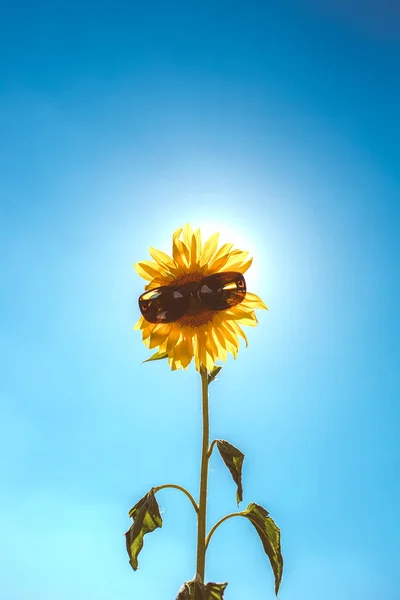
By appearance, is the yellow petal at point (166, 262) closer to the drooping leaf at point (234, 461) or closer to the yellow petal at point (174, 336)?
the yellow petal at point (174, 336)

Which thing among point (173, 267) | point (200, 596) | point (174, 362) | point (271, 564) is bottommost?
point (200, 596)

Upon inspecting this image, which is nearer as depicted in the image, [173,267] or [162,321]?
[162,321]

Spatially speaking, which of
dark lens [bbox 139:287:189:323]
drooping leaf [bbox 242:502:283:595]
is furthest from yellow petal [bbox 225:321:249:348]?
drooping leaf [bbox 242:502:283:595]

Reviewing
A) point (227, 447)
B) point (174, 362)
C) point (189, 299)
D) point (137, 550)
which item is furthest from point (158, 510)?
point (189, 299)

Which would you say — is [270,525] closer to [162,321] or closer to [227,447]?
[227,447]

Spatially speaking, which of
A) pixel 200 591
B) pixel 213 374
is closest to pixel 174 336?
pixel 213 374

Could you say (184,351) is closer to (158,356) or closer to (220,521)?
(158,356)

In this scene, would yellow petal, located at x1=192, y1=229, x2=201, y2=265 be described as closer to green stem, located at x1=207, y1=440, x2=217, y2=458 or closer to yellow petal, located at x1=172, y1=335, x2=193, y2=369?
yellow petal, located at x1=172, y1=335, x2=193, y2=369
